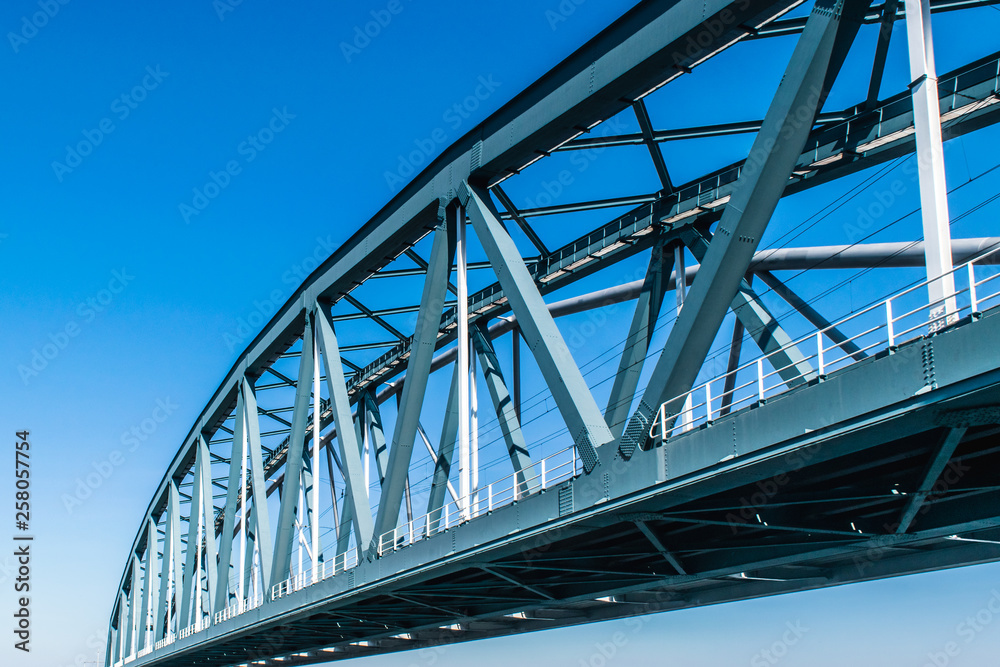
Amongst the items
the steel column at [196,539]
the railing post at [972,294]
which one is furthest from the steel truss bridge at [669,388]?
the steel column at [196,539]

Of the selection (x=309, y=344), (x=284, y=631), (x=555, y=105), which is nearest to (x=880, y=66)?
(x=555, y=105)

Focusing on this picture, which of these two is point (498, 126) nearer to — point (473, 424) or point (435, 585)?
point (473, 424)

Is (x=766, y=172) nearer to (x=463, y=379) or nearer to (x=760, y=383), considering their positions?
(x=760, y=383)

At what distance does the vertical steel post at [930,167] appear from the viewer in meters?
11.8

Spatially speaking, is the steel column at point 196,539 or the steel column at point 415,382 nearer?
the steel column at point 415,382

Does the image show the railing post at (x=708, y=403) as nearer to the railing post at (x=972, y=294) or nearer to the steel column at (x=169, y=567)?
the railing post at (x=972, y=294)

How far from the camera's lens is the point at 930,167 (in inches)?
486

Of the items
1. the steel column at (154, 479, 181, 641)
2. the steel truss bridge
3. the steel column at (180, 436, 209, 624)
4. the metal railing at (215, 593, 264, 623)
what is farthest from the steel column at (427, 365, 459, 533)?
the steel column at (154, 479, 181, 641)

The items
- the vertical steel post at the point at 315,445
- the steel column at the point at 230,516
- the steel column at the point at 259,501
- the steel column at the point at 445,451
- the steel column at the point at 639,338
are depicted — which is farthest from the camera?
the steel column at the point at 230,516

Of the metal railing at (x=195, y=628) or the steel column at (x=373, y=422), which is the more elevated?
the steel column at (x=373, y=422)

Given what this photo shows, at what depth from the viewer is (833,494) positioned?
1592 cm

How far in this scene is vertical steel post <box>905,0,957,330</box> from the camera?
11.8 metres

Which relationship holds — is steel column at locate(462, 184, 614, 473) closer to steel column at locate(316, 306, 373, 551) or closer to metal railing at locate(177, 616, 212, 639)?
steel column at locate(316, 306, 373, 551)

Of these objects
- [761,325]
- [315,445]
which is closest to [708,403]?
[761,325]
